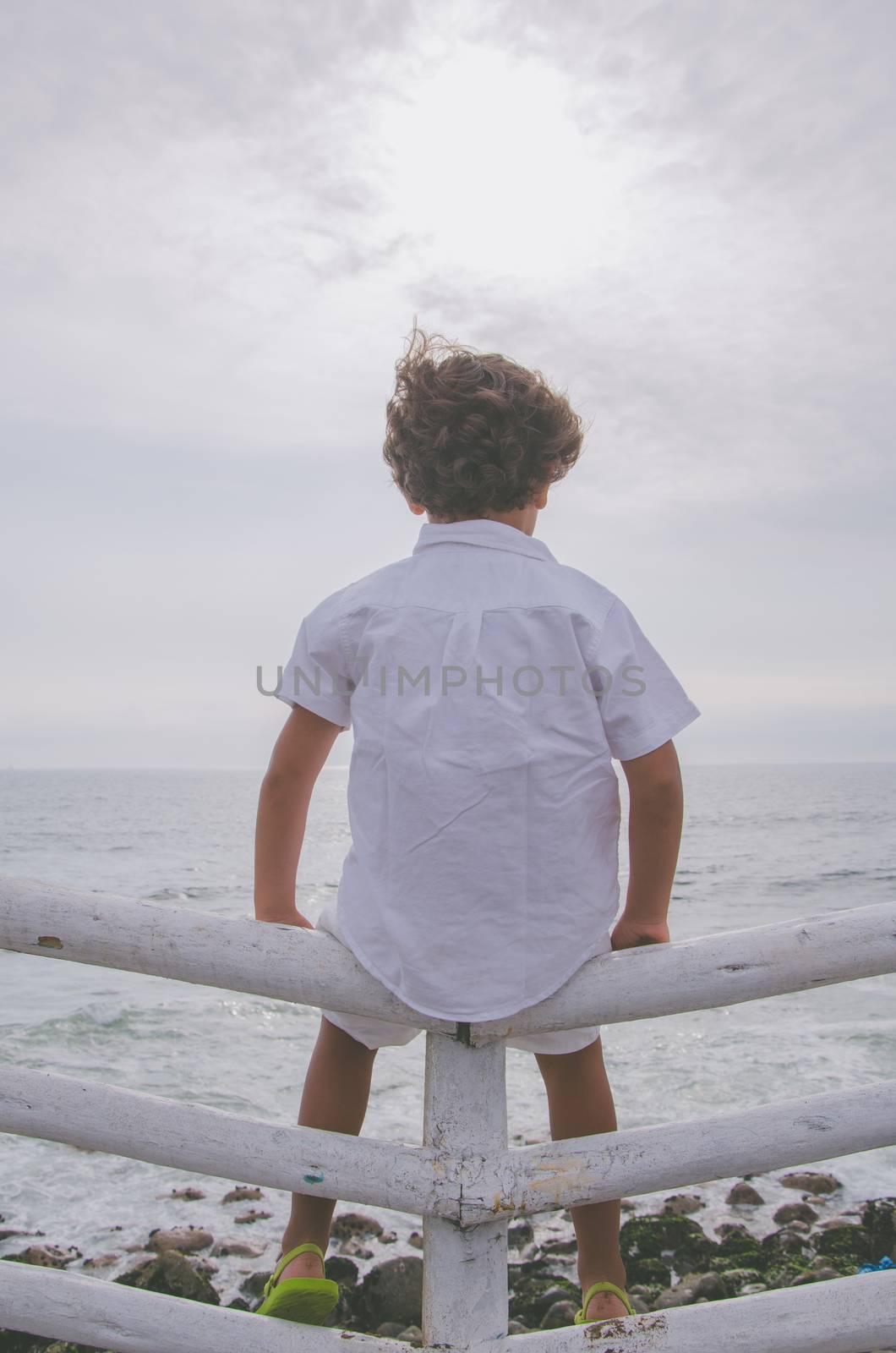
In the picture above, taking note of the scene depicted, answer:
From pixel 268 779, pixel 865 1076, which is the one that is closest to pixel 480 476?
pixel 268 779

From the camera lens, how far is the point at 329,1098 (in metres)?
2.15

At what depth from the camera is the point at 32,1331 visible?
184 centimetres

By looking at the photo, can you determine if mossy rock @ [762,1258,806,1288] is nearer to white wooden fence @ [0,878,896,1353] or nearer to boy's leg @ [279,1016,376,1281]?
white wooden fence @ [0,878,896,1353]

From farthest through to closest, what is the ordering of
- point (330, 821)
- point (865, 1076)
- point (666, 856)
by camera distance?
A: point (330, 821), point (865, 1076), point (666, 856)

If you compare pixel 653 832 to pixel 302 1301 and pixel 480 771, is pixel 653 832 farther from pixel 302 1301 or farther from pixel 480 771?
pixel 302 1301

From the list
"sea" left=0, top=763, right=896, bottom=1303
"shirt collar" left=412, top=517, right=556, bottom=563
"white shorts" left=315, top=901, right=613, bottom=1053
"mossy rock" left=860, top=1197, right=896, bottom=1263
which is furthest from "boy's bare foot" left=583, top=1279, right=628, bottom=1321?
"mossy rock" left=860, top=1197, right=896, bottom=1263

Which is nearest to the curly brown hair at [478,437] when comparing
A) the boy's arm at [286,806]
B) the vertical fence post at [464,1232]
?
the boy's arm at [286,806]

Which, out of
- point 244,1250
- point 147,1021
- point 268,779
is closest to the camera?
point 268,779

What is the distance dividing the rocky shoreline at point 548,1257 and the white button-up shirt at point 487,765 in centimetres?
267

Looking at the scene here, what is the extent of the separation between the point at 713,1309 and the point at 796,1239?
10.6ft

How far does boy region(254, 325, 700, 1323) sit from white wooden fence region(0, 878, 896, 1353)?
0.10 m

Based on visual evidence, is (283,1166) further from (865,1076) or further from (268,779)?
(865,1076)

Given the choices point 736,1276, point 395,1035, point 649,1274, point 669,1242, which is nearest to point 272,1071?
point 669,1242

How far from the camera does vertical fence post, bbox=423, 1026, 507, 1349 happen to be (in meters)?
1.72
